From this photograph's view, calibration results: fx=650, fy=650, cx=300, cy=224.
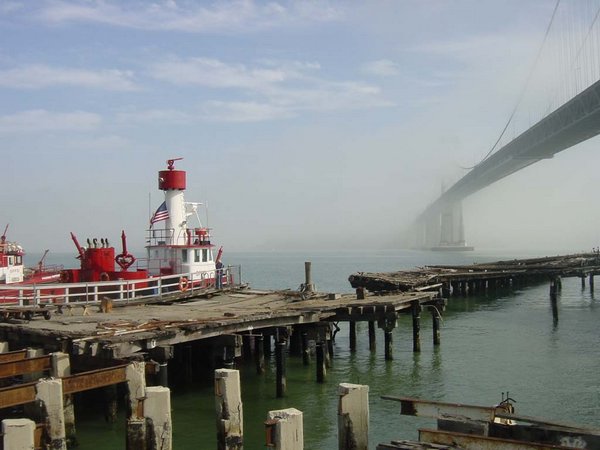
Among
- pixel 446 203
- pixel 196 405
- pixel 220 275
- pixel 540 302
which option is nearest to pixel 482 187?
pixel 446 203

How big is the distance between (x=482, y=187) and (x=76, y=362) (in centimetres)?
12951

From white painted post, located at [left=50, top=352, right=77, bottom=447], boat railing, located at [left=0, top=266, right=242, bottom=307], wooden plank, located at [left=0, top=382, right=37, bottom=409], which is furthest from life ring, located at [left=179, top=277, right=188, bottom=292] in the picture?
wooden plank, located at [left=0, top=382, right=37, bottom=409]

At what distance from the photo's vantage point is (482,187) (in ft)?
→ 450

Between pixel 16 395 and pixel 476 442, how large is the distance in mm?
8026

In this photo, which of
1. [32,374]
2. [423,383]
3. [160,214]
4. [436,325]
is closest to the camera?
[32,374]

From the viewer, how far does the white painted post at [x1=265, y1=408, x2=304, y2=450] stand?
9.83 metres

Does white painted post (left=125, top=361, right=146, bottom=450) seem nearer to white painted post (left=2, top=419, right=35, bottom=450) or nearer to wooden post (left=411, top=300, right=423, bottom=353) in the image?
white painted post (left=2, top=419, right=35, bottom=450)

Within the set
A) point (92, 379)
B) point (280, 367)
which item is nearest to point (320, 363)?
point (280, 367)

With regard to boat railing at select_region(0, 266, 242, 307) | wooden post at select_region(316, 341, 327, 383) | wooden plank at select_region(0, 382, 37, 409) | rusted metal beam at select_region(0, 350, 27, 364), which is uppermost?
boat railing at select_region(0, 266, 242, 307)

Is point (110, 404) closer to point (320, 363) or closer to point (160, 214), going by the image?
point (320, 363)

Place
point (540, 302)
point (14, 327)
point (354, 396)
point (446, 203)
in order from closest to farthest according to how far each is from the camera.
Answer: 1. point (354, 396)
2. point (14, 327)
3. point (540, 302)
4. point (446, 203)

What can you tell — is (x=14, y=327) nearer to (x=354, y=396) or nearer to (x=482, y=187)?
(x=354, y=396)

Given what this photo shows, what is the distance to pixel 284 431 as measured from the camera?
32.3 feet

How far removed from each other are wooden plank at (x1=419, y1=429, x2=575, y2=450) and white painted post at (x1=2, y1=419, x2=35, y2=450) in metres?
5.92
